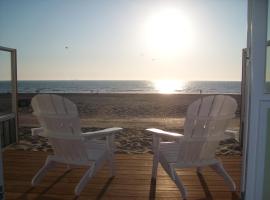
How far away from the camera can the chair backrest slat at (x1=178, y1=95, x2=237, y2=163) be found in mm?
2311

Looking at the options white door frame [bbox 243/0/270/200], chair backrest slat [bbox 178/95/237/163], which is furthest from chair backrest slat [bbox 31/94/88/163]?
white door frame [bbox 243/0/270/200]

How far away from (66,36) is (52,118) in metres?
17.3

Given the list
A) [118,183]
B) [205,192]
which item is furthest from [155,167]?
[205,192]

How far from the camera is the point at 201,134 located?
2336 millimetres

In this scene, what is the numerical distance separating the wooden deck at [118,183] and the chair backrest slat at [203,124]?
0.33 m

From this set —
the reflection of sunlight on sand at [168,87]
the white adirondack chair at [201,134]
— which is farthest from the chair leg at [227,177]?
the reflection of sunlight on sand at [168,87]

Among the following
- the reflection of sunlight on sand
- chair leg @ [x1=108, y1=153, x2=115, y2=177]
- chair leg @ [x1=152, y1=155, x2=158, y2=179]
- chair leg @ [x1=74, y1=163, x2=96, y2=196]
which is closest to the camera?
chair leg @ [x1=74, y1=163, x2=96, y2=196]

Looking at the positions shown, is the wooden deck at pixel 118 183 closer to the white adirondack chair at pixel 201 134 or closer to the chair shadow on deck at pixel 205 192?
the chair shadow on deck at pixel 205 192

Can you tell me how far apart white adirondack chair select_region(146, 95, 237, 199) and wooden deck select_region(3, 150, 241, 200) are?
20cm

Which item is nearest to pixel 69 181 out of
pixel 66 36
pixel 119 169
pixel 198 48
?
pixel 119 169

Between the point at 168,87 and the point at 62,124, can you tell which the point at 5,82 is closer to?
the point at 62,124

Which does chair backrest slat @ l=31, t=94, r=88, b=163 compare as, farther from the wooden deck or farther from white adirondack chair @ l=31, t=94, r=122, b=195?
the wooden deck

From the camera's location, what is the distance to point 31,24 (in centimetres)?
1335

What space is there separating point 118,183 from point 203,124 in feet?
3.25
